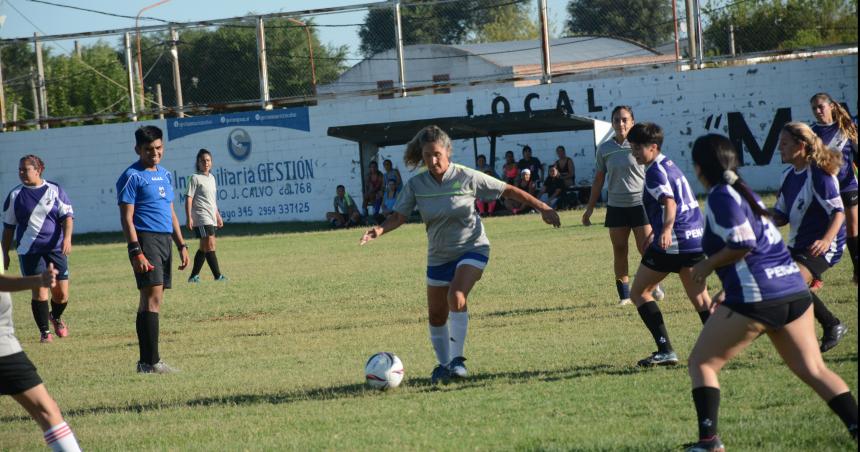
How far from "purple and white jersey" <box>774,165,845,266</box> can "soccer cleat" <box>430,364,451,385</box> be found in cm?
266

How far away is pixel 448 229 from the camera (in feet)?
24.8

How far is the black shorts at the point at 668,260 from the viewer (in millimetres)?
7285

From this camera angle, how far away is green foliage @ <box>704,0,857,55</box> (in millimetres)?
26547

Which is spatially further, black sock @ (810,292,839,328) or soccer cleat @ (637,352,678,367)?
black sock @ (810,292,839,328)

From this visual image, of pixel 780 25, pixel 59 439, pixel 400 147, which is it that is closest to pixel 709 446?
pixel 59 439

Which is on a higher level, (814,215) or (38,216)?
(38,216)

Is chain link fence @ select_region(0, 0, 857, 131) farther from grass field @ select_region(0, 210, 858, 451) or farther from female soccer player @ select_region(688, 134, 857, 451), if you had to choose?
female soccer player @ select_region(688, 134, 857, 451)

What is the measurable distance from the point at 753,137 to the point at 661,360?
19.0 m

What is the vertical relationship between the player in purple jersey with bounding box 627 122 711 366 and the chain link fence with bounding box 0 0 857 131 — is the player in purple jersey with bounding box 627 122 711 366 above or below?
below

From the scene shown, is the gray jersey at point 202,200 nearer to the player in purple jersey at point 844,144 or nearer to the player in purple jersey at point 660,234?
the player in purple jersey at point 844,144

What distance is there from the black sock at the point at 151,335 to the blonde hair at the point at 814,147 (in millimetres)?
5370

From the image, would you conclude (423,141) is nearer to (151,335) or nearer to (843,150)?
(151,335)

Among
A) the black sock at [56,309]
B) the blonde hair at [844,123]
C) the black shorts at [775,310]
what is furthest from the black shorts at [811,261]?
the black sock at [56,309]

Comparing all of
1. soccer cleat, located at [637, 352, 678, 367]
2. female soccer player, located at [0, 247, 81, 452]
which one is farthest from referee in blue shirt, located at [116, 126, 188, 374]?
soccer cleat, located at [637, 352, 678, 367]
